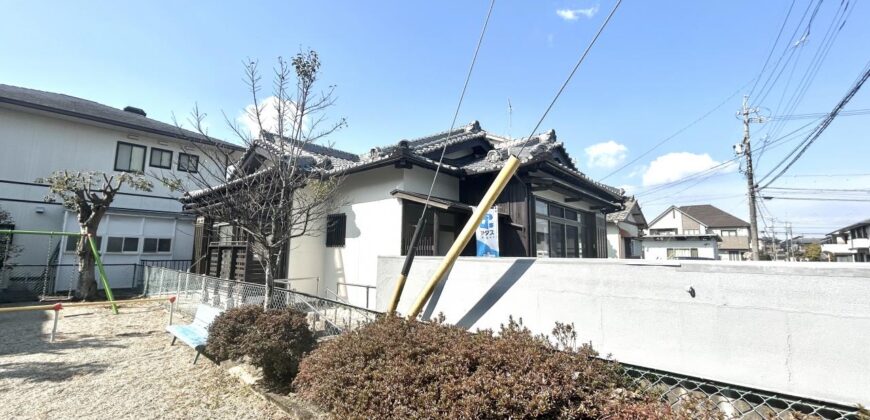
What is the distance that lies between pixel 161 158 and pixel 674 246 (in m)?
35.1

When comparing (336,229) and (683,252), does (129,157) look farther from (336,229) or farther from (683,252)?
(683,252)

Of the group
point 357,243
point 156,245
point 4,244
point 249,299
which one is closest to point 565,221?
point 357,243

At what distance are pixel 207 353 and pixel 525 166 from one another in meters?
7.03

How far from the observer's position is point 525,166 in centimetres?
817

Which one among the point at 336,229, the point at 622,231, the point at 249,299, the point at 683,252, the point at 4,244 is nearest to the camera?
the point at 249,299

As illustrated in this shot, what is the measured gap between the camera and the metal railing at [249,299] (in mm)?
5441

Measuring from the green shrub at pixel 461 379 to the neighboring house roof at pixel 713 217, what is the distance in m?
55.0

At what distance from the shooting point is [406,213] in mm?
8227

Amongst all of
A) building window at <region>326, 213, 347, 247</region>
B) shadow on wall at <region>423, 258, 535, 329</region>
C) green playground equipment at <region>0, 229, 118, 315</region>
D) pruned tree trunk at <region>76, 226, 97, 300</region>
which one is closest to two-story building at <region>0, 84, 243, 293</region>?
pruned tree trunk at <region>76, 226, 97, 300</region>

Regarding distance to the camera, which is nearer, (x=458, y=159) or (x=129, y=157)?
(x=458, y=159)

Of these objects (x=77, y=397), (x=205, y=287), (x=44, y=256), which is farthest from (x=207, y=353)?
(x=44, y=256)

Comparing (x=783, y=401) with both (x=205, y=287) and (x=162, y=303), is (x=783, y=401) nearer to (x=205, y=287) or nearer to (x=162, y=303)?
(x=205, y=287)

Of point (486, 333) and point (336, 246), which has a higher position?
point (336, 246)

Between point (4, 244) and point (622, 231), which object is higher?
point (622, 231)
